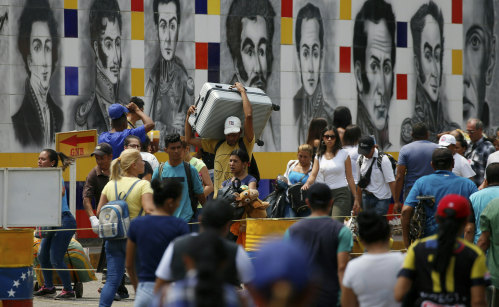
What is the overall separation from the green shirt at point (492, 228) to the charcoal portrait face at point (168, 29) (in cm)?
671

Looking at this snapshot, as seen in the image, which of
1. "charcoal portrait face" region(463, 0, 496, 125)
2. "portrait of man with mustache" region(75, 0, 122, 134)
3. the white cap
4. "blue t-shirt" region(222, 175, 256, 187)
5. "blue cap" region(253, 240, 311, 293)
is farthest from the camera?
"charcoal portrait face" region(463, 0, 496, 125)

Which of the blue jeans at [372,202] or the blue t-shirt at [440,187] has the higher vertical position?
the blue t-shirt at [440,187]

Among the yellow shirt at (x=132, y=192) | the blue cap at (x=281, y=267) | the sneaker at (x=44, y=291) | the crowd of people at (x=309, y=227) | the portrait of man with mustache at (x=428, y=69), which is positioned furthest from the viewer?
the portrait of man with mustache at (x=428, y=69)

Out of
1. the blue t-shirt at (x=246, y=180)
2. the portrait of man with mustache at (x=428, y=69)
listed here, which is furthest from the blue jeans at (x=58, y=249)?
the portrait of man with mustache at (x=428, y=69)

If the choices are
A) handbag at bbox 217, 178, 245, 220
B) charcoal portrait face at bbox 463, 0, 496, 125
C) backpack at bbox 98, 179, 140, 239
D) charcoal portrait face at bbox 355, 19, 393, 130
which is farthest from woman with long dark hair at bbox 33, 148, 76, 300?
charcoal portrait face at bbox 463, 0, 496, 125

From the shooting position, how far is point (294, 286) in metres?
2.45

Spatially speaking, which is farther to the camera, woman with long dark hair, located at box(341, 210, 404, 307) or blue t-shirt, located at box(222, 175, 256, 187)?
blue t-shirt, located at box(222, 175, 256, 187)

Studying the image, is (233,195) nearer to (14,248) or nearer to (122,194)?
(122,194)

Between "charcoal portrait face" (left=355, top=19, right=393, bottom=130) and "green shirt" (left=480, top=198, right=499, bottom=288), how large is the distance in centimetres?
650

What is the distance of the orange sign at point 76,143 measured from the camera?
10.7 metres

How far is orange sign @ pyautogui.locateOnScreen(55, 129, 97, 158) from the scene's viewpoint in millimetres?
10664

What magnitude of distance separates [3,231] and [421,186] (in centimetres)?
342

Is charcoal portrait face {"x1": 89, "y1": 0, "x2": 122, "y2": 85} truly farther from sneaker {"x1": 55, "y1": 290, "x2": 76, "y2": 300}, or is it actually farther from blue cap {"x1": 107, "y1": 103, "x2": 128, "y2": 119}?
sneaker {"x1": 55, "y1": 290, "x2": 76, "y2": 300}

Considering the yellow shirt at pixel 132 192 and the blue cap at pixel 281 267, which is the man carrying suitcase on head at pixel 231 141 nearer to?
the yellow shirt at pixel 132 192
